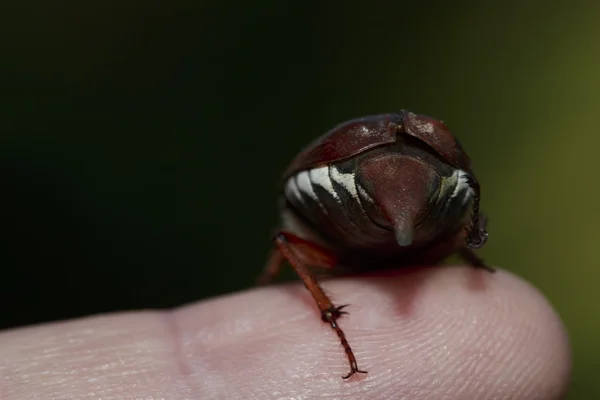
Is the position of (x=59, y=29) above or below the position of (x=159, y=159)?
above

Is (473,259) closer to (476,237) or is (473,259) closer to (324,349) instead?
(476,237)

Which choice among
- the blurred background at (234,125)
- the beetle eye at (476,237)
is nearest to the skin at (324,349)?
the beetle eye at (476,237)

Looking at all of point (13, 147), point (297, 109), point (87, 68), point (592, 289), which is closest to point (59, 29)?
point (87, 68)

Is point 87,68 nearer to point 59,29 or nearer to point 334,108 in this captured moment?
point 59,29

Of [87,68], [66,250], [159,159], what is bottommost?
[66,250]

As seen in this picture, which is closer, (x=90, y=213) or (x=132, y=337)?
(x=132, y=337)

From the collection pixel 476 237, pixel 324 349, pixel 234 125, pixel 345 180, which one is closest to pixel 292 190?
pixel 345 180

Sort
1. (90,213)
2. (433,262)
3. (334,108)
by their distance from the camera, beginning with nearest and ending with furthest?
(433,262) < (90,213) < (334,108)
